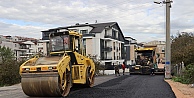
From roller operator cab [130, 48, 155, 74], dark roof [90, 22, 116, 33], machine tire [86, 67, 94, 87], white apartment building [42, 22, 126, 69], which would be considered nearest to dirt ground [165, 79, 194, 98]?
machine tire [86, 67, 94, 87]

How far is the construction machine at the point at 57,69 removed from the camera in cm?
1142

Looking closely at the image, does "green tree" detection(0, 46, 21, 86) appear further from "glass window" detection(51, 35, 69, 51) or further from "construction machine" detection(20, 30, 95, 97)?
"glass window" detection(51, 35, 69, 51)

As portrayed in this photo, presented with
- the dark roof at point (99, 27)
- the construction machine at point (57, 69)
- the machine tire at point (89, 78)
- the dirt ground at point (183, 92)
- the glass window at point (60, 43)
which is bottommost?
the dirt ground at point (183, 92)

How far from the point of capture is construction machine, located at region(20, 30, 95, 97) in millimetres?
11422

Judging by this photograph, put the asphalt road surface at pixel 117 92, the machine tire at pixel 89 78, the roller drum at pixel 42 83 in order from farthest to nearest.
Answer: the machine tire at pixel 89 78
the asphalt road surface at pixel 117 92
the roller drum at pixel 42 83

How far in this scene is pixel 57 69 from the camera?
11406 mm

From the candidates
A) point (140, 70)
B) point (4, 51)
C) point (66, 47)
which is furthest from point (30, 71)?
point (4, 51)

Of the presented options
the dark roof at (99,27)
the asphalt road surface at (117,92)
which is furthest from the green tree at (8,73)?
the dark roof at (99,27)

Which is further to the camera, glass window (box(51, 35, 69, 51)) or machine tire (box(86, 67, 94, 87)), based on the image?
machine tire (box(86, 67, 94, 87))

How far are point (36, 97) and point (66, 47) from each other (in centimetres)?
319

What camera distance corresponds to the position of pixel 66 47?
45.9ft

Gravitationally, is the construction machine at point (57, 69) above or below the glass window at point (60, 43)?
below

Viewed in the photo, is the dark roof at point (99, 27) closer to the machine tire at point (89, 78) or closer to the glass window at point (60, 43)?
the machine tire at point (89, 78)

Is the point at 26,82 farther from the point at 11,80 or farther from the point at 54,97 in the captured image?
the point at 11,80
